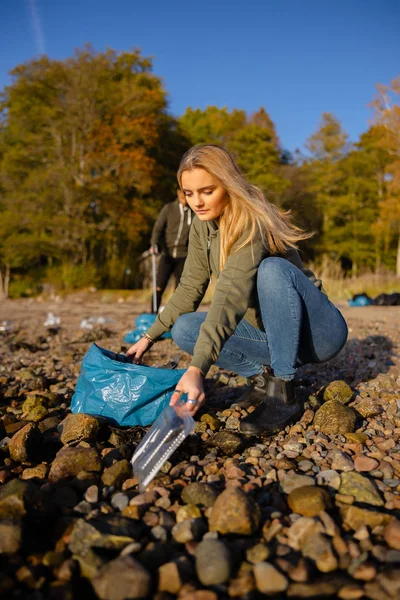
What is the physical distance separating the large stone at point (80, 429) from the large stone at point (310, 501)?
0.86m

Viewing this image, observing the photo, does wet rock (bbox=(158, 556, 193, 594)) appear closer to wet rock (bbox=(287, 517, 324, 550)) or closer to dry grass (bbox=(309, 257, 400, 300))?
wet rock (bbox=(287, 517, 324, 550))

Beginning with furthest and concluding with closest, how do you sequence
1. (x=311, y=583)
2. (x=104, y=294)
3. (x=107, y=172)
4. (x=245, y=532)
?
(x=107, y=172), (x=104, y=294), (x=245, y=532), (x=311, y=583)

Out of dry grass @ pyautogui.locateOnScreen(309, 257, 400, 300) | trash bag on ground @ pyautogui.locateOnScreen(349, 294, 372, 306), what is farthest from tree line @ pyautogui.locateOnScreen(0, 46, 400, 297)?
trash bag on ground @ pyautogui.locateOnScreen(349, 294, 372, 306)

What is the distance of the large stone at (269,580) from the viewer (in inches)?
39.8

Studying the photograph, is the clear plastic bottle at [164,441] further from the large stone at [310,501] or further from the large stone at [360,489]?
the large stone at [360,489]

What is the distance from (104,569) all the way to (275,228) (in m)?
1.35

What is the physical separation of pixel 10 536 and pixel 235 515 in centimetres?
59

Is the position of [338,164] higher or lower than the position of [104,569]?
higher

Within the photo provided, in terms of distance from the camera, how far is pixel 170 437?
4.82 ft

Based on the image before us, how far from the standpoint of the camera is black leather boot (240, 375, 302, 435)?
6.13 feet

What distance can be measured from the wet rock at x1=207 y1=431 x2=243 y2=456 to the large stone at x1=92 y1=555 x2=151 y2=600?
0.76 meters

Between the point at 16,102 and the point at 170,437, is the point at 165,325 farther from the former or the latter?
the point at 16,102

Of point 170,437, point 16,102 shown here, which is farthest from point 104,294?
point 170,437

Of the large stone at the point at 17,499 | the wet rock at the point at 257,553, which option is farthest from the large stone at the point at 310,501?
the large stone at the point at 17,499
